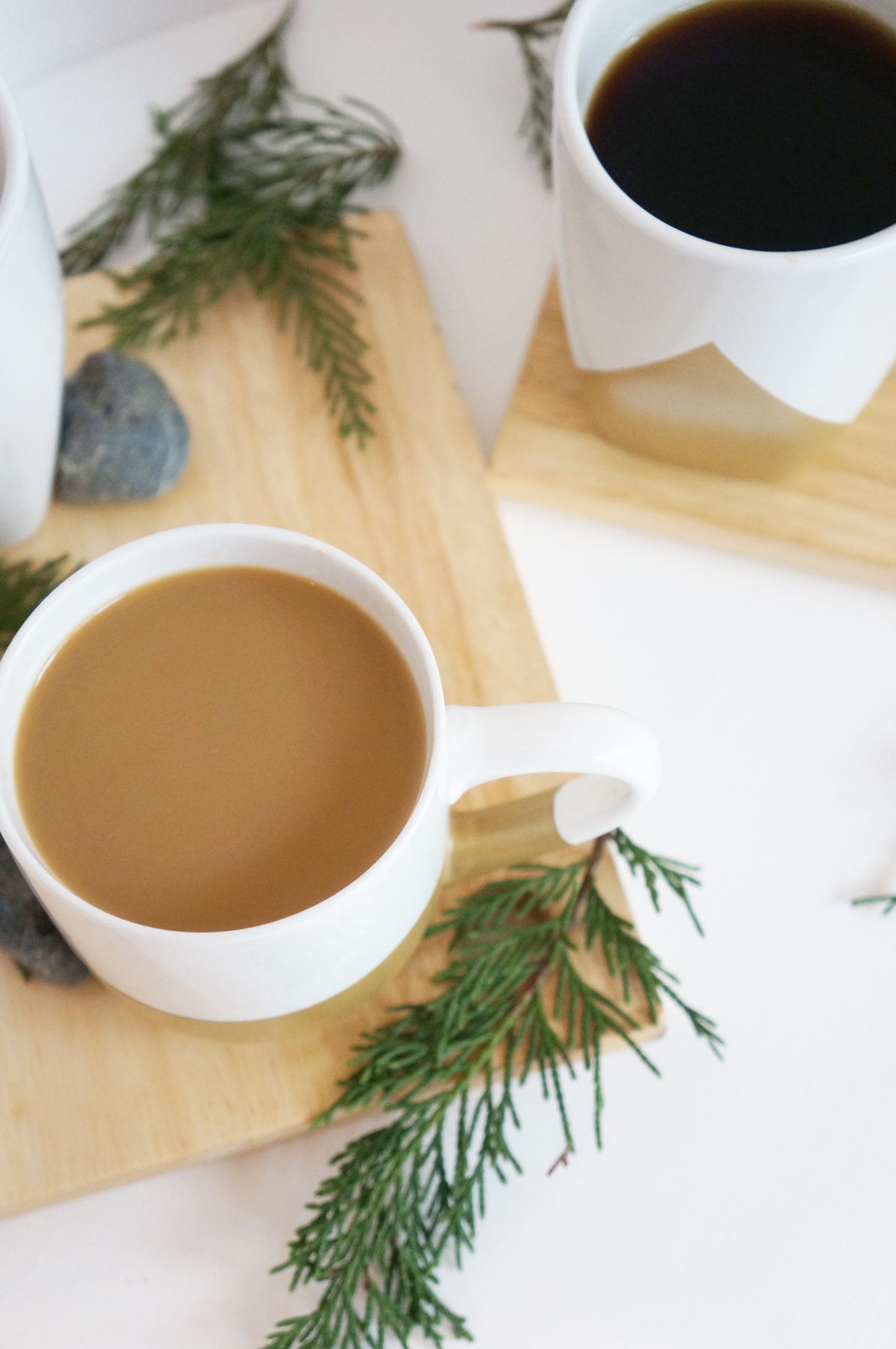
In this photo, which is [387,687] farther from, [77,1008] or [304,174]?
[304,174]

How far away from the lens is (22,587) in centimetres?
66

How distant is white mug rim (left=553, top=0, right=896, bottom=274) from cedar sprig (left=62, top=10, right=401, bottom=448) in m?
0.22

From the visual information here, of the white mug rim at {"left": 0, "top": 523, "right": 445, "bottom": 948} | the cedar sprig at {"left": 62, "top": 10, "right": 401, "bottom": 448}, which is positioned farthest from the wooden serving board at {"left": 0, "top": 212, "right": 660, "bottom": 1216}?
the white mug rim at {"left": 0, "top": 523, "right": 445, "bottom": 948}

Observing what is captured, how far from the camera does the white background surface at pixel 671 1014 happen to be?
639 millimetres

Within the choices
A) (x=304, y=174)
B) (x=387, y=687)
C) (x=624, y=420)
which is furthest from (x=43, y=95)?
(x=387, y=687)

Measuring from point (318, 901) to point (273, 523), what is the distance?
30 cm

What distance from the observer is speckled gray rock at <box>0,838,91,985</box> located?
582 millimetres

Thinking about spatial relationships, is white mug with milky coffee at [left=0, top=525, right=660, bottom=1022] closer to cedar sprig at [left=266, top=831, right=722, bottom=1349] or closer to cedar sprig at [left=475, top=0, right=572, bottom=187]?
cedar sprig at [left=266, top=831, right=722, bottom=1349]

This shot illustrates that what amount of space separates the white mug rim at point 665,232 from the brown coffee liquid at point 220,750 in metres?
0.22

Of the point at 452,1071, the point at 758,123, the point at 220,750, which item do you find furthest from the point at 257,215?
the point at 452,1071

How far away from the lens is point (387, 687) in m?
0.49

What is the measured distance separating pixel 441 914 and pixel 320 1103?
113mm

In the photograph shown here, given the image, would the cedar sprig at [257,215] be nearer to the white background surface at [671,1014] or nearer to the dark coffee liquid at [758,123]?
the white background surface at [671,1014]

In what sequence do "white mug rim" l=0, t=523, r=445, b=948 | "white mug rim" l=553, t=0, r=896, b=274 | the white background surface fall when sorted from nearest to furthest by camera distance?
"white mug rim" l=0, t=523, r=445, b=948 → "white mug rim" l=553, t=0, r=896, b=274 → the white background surface
